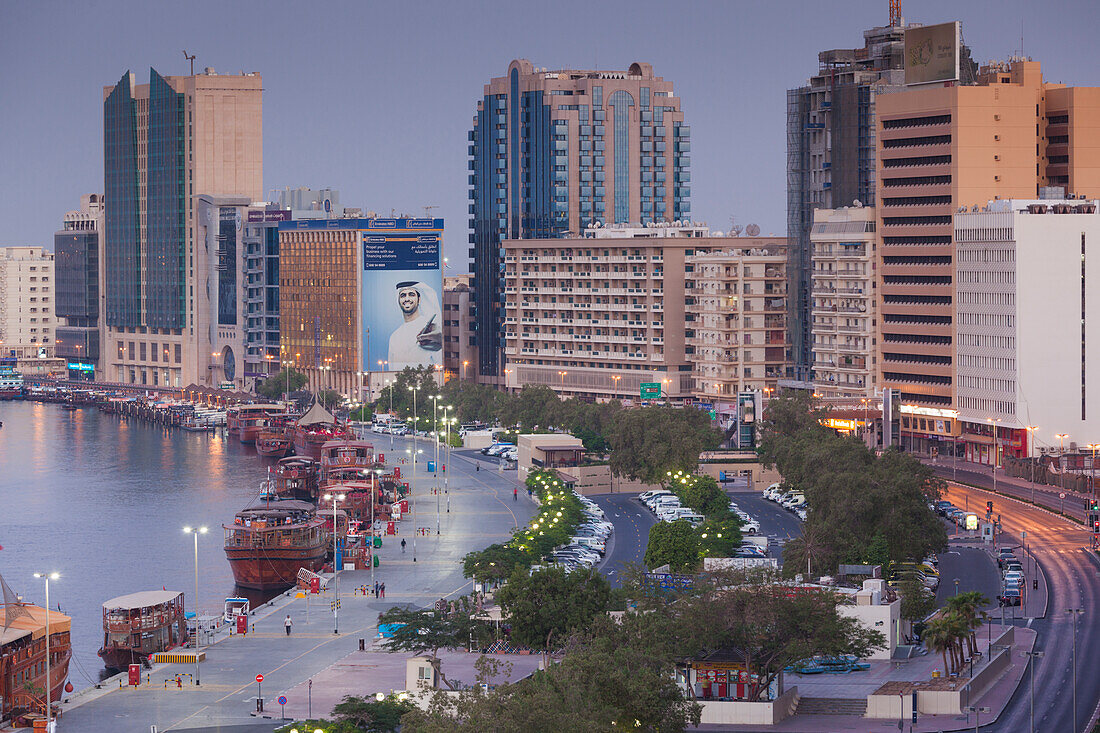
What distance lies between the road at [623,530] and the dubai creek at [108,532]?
2381 centimetres

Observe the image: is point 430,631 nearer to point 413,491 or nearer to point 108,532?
point 108,532

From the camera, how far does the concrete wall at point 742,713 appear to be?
7744 cm

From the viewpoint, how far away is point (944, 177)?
164 metres

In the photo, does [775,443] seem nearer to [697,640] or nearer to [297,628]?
[297,628]

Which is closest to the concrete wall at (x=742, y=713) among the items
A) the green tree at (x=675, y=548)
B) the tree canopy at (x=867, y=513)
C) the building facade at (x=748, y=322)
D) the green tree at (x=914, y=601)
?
the green tree at (x=914, y=601)

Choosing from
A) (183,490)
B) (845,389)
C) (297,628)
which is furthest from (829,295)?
(297,628)

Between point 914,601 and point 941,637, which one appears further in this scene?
point 914,601

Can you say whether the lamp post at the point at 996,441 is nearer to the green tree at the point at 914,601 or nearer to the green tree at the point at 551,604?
the green tree at the point at 914,601

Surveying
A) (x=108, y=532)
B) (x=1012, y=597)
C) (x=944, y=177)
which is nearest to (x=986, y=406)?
(x=944, y=177)

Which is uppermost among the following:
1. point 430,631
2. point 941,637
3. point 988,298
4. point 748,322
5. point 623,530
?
point 988,298

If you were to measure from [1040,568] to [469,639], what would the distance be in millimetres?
38390

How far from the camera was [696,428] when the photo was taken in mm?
160750

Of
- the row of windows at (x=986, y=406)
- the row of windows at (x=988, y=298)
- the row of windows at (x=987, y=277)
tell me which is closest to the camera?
the row of windows at (x=987, y=277)

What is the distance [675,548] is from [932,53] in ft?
252
